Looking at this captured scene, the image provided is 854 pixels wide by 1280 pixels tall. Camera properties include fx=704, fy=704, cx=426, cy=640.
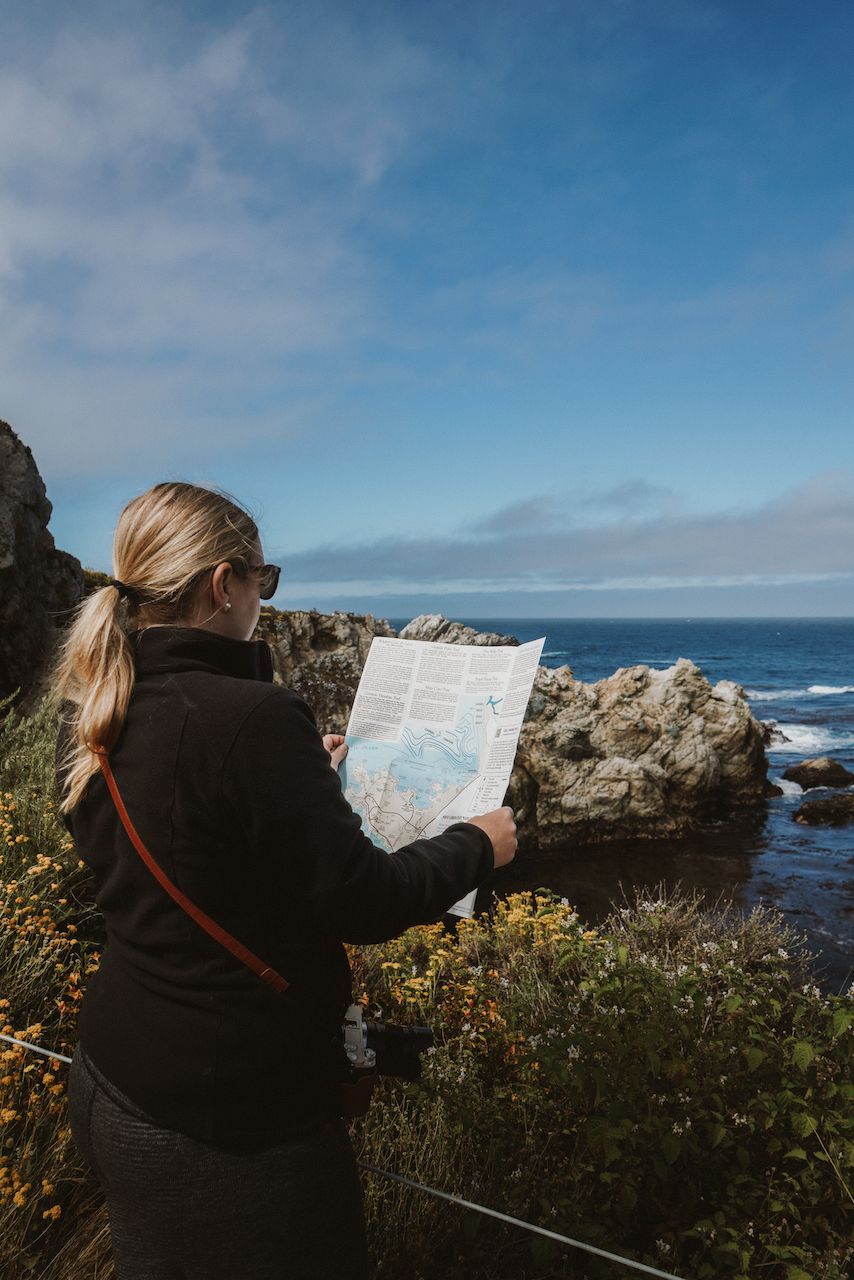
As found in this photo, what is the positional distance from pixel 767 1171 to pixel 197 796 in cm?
316

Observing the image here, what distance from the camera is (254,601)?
5.77ft

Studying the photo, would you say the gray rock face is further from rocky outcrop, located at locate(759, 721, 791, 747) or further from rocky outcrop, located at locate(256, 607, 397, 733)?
rocky outcrop, located at locate(759, 721, 791, 747)

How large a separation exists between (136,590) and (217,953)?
0.79m

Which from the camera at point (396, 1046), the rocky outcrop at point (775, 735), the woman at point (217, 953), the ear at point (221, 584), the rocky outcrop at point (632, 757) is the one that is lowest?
A: the rocky outcrop at point (775, 735)

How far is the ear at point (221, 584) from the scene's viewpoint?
1.60 m

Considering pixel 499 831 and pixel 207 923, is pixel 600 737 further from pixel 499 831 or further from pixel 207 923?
pixel 207 923

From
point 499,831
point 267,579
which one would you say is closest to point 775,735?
point 499,831

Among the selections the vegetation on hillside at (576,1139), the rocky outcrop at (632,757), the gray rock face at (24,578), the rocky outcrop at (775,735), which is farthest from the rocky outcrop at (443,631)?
the rocky outcrop at (775,735)

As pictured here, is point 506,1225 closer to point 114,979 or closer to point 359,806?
point 359,806

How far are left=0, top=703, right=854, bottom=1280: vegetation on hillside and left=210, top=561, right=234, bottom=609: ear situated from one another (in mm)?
2138

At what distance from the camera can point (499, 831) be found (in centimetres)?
185

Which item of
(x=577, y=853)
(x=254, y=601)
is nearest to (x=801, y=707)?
(x=577, y=853)

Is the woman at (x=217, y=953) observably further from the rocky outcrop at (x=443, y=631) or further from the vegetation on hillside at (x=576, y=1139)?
the rocky outcrop at (x=443, y=631)

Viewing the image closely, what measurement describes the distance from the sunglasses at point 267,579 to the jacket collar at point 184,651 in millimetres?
251
